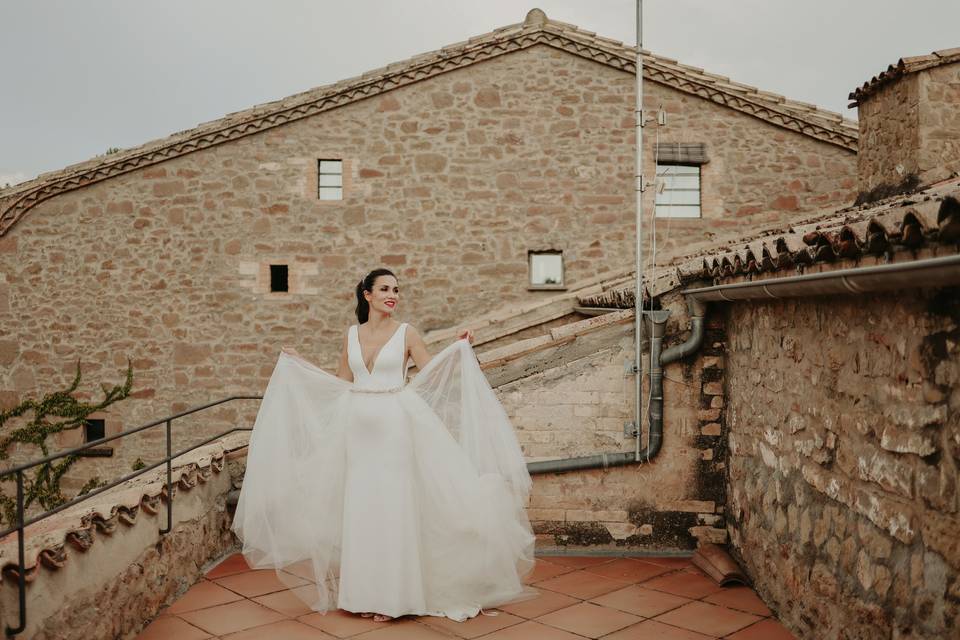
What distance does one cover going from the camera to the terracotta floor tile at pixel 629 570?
16.1 ft

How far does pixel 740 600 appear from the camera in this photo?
4.49 meters

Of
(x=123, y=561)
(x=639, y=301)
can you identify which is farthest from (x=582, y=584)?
(x=123, y=561)

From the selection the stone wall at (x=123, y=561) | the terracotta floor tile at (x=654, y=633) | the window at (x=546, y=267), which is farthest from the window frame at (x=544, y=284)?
the terracotta floor tile at (x=654, y=633)

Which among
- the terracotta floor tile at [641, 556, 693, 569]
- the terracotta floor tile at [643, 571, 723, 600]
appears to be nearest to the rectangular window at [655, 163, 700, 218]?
the terracotta floor tile at [641, 556, 693, 569]

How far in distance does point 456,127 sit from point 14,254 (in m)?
Answer: 6.85

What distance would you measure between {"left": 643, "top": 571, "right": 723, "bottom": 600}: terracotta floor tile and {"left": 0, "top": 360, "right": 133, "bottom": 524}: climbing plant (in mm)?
8845

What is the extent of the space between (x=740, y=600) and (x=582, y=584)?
96cm

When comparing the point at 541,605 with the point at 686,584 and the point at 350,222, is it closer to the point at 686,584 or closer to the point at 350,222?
the point at 686,584

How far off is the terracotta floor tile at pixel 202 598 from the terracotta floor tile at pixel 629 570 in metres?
2.34

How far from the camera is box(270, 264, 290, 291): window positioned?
1109 cm

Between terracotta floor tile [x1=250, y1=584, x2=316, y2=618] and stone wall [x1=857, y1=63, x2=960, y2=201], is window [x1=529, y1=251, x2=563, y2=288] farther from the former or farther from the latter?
terracotta floor tile [x1=250, y1=584, x2=316, y2=618]

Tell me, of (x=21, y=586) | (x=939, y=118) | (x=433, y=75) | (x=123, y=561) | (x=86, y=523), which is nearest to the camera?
(x=21, y=586)

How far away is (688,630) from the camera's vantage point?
403 cm

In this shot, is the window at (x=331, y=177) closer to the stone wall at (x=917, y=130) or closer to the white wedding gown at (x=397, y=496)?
the stone wall at (x=917, y=130)
